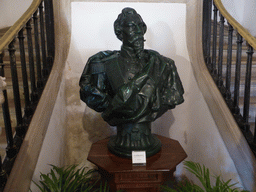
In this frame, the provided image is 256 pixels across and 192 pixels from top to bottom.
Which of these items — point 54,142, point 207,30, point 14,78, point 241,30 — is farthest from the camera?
point 207,30

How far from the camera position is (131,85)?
1661mm

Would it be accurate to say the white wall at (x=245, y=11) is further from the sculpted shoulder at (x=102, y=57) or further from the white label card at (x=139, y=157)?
the white label card at (x=139, y=157)

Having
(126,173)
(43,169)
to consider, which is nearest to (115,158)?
(126,173)

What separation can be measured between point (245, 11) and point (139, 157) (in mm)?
3443

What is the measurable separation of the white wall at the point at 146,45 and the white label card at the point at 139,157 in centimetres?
97

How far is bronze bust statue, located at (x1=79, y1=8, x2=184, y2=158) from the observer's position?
1.75 metres

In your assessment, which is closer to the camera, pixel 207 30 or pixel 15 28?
pixel 15 28

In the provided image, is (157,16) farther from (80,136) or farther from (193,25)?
(80,136)

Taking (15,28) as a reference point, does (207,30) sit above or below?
below

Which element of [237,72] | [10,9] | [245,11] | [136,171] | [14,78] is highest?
[10,9]

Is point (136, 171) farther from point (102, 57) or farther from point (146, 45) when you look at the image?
point (146, 45)

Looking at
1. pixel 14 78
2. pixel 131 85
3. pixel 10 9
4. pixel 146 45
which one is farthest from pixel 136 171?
pixel 10 9

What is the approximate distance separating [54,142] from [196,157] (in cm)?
146

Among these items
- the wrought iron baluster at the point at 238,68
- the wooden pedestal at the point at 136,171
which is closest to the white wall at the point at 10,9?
the wooden pedestal at the point at 136,171
